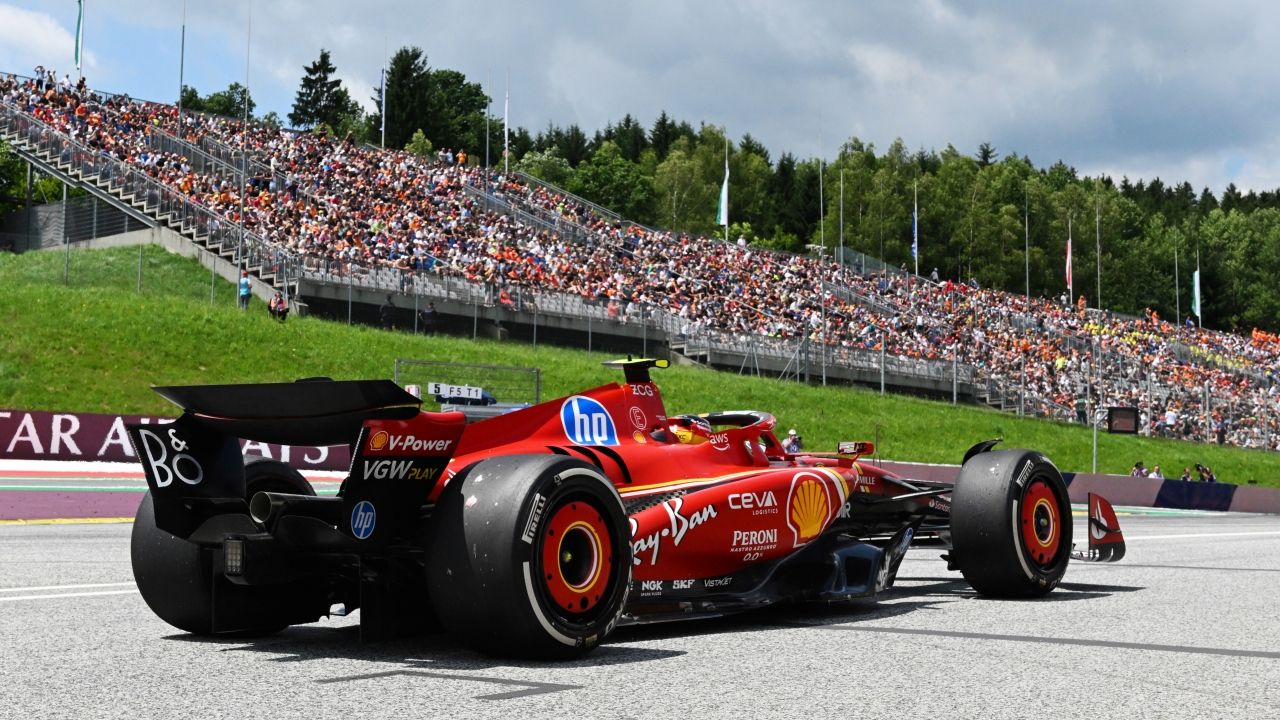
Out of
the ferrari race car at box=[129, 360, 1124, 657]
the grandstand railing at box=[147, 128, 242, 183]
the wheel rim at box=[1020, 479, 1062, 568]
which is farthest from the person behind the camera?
the grandstand railing at box=[147, 128, 242, 183]

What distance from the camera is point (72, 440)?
26516mm

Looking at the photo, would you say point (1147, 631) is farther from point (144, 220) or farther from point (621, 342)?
point (144, 220)

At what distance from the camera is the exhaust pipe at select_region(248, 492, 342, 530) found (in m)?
6.54

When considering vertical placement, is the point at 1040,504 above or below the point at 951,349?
below

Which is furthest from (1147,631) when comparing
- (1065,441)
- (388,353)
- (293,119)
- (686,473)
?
(293,119)

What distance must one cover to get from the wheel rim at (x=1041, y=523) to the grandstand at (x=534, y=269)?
3060 cm

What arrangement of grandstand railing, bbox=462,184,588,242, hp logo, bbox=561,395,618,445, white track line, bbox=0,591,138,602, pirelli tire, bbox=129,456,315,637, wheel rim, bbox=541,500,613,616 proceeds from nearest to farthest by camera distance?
wheel rim, bbox=541,500,613,616 → pirelli tire, bbox=129,456,315,637 → hp logo, bbox=561,395,618,445 → white track line, bbox=0,591,138,602 → grandstand railing, bbox=462,184,588,242

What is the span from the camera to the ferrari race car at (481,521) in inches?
248

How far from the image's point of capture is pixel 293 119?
12825cm

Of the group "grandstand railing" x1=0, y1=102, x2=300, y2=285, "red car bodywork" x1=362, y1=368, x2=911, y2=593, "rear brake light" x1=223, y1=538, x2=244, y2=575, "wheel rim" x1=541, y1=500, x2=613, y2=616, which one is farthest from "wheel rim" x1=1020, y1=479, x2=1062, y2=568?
"grandstand railing" x1=0, y1=102, x2=300, y2=285

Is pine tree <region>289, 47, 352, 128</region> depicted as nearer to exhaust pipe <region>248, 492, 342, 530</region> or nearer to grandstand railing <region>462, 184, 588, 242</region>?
grandstand railing <region>462, 184, 588, 242</region>

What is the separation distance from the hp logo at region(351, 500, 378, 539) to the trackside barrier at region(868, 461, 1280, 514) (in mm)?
30526

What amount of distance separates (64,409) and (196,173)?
629 inches

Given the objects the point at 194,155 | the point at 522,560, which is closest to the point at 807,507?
the point at 522,560
